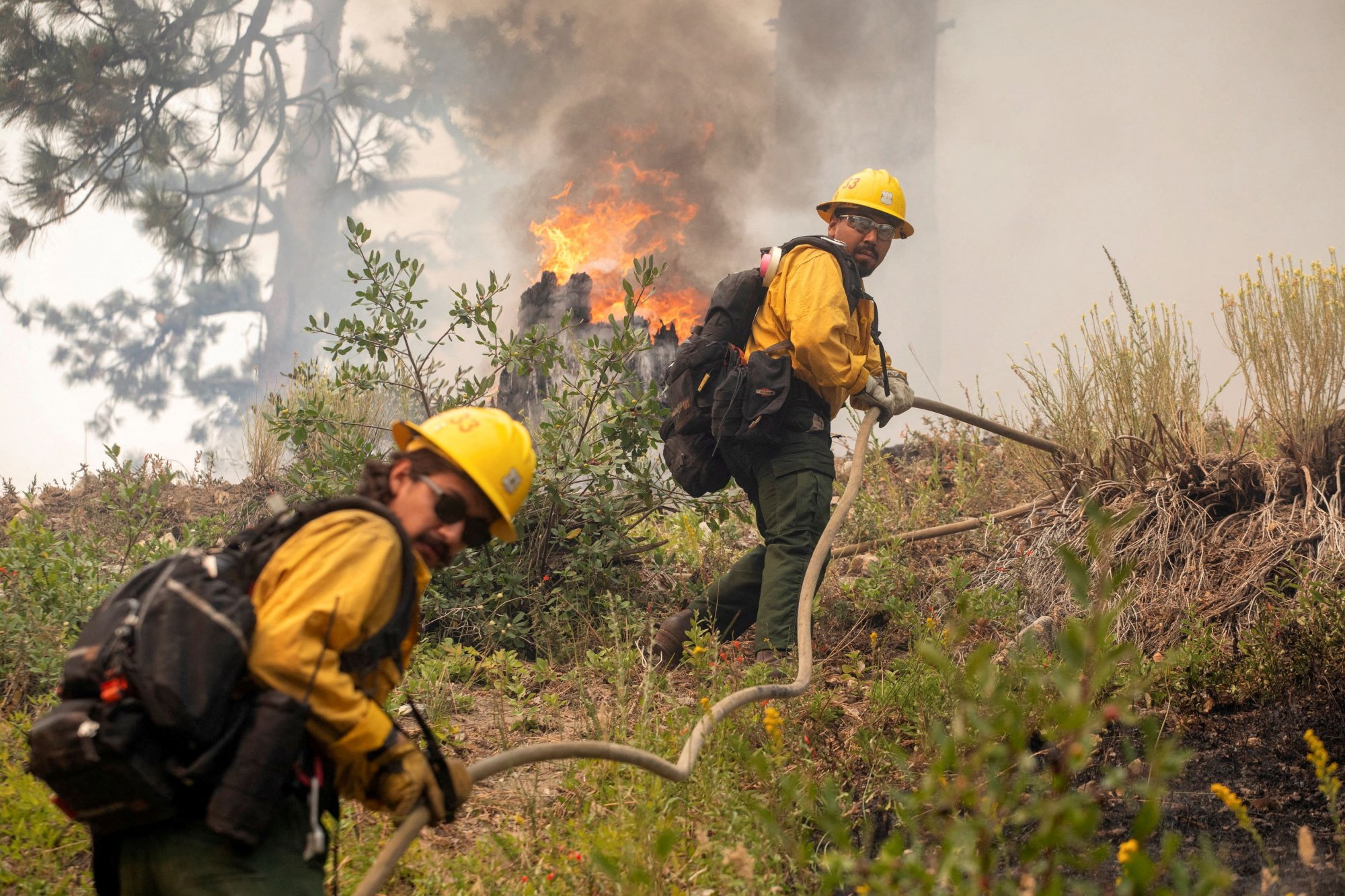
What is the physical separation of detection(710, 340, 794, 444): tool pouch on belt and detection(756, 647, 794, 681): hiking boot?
891mm

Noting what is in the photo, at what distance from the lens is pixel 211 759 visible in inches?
61.5

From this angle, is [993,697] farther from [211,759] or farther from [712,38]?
[712,38]

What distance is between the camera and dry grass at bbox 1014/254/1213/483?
15.7ft

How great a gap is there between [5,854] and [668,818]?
180 cm

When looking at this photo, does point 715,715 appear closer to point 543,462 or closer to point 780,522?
point 780,522

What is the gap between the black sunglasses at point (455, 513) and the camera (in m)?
1.94

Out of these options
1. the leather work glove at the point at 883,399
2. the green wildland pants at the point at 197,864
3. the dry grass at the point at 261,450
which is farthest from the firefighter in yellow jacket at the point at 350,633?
the dry grass at the point at 261,450

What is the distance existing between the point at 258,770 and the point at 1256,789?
2.85m

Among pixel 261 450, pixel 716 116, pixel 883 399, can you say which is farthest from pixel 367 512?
pixel 716 116

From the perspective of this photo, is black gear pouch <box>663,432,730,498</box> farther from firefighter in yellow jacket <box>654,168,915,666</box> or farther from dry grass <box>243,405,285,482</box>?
dry grass <box>243,405,285,482</box>

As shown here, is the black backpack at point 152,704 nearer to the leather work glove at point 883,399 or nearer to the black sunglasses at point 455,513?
the black sunglasses at point 455,513

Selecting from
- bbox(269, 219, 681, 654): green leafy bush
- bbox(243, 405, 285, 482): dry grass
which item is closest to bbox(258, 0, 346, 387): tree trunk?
bbox(243, 405, 285, 482): dry grass

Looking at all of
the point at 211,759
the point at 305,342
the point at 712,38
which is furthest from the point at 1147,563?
the point at 305,342

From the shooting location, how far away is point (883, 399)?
4.31m
